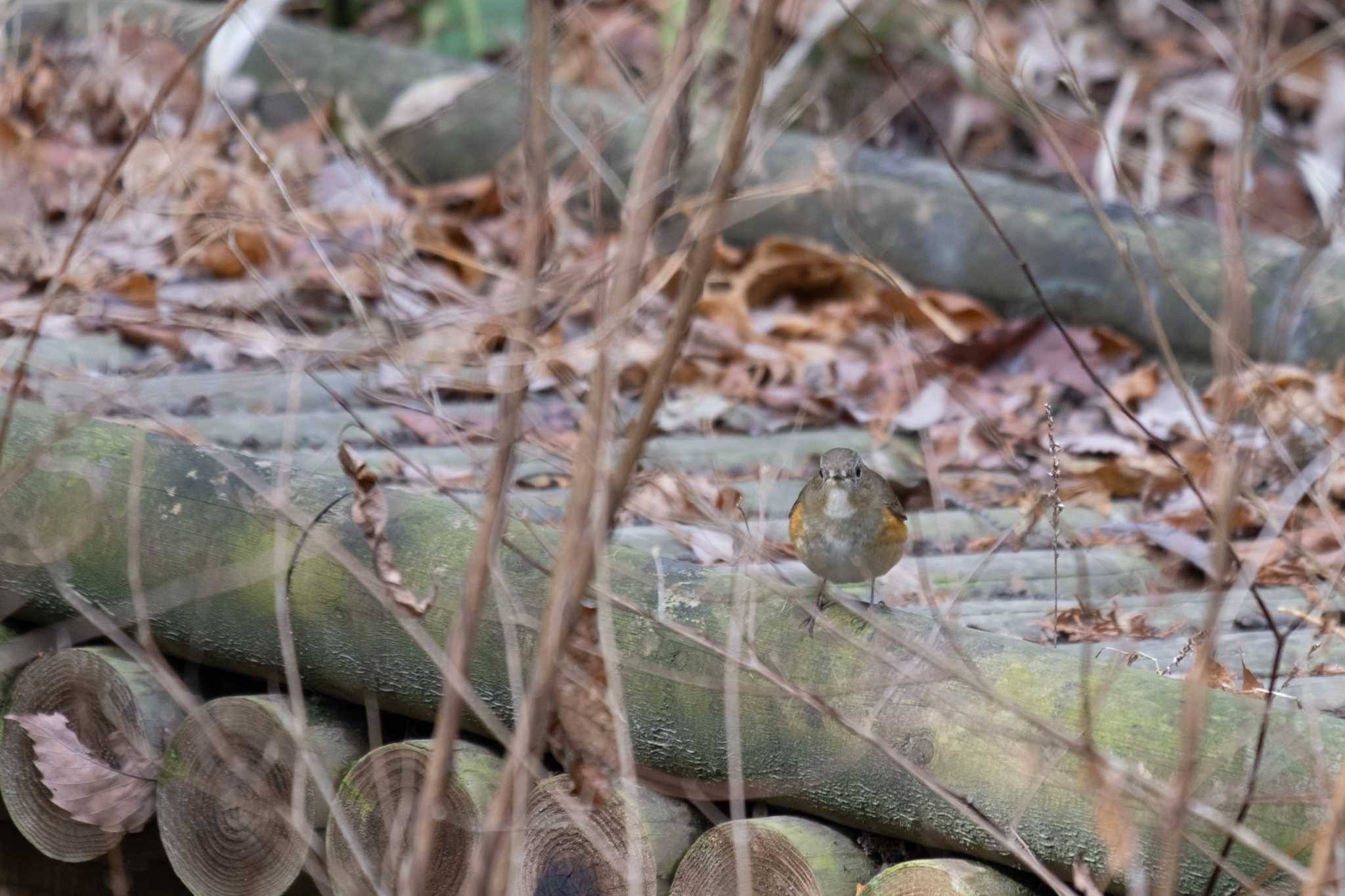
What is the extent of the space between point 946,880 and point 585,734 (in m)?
0.59

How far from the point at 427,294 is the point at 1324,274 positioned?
2.82 metres

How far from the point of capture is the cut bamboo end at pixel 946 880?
2.02 metres

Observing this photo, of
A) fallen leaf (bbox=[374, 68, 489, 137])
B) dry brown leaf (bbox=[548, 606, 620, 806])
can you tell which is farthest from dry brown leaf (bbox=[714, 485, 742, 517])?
fallen leaf (bbox=[374, 68, 489, 137])

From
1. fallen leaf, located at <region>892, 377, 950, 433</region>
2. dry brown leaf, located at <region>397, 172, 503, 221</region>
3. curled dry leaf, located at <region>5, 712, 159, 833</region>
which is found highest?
dry brown leaf, located at <region>397, 172, 503, 221</region>

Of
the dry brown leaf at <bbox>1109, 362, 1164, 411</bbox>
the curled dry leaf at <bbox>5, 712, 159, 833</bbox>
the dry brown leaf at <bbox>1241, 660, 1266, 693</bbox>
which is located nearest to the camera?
the dry brown leaf at <bbox>1241, 660, 1266, 693</bbox>

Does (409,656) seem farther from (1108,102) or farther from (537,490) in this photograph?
(1108,102)

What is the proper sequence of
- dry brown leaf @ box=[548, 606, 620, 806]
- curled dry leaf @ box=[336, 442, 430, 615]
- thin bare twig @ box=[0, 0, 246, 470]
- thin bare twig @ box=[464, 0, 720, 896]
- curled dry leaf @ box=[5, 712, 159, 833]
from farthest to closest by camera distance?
curled dry leaf @ box=[5, 712, 159, 833], curled dry leaf @ box=[336, 442, 430, 615], dry brown leaf @ box=[548, 606, 620, 806], thin bare twig @ box=[0, 0, 246, 470], thin bare twig @ box=[464, 0, 720, 896]

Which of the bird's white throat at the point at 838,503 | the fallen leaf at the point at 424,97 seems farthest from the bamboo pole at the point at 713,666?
the fallen leaf at the point at 424,97

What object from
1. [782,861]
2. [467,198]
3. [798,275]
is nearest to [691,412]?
[798,275]

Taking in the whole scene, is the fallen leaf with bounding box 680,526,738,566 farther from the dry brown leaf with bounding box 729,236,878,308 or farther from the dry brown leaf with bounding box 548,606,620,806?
the dry brown leaf with bounding box 729,236,878,308

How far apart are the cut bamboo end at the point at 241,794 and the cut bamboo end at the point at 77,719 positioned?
9cm

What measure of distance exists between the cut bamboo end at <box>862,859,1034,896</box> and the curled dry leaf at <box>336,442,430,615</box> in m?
0.74

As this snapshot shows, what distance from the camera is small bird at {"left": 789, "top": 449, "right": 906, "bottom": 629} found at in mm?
2779

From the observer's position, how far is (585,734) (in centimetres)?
174
